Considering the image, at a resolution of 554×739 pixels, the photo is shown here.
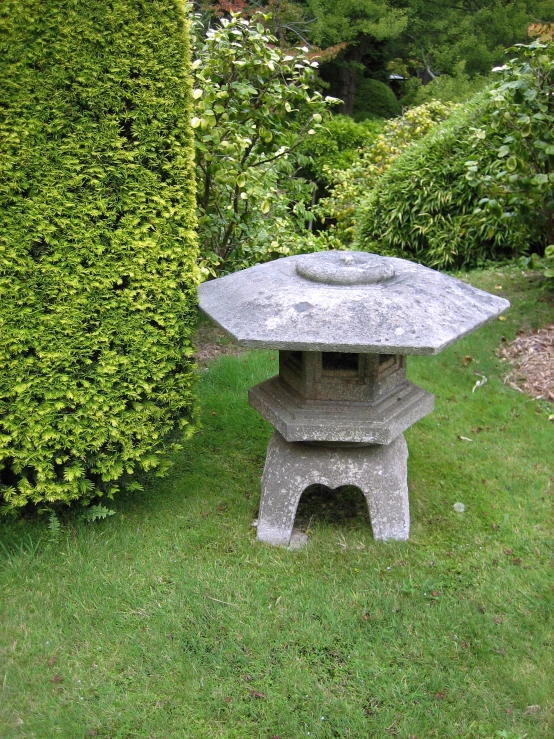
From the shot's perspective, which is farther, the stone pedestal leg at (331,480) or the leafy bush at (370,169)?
the leafy bush at (370,169)

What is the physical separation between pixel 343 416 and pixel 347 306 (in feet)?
1.87

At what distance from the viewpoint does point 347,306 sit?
10.7 ft

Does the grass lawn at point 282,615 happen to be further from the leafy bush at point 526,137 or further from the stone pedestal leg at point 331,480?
the leafy bush at point 526,137

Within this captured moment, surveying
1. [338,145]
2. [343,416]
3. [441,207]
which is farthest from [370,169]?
[343,416]

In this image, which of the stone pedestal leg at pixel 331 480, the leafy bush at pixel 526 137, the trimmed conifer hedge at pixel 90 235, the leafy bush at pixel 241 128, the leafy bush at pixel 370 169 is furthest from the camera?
the leafy bush at pixel 370 169

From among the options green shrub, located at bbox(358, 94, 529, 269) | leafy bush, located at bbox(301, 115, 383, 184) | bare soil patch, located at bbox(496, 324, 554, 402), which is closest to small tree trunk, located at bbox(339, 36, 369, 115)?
leafy bush, located at bbox(301, 115, 383, 184)

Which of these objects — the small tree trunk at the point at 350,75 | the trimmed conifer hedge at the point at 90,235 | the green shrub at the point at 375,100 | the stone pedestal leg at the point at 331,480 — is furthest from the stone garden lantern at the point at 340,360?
the green shrub at the point at 375,100

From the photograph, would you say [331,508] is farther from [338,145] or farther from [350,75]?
[350,75]

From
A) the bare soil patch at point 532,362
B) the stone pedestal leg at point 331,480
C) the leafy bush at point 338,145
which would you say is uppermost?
the leafy bush at point 338,145

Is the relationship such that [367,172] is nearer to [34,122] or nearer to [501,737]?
[34,122]

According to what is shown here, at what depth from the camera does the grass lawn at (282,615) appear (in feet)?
8.99

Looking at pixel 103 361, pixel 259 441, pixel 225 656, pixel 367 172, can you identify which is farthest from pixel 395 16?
pixel 225 656

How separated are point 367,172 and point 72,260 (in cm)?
863

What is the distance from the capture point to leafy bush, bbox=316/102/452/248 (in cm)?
1090
